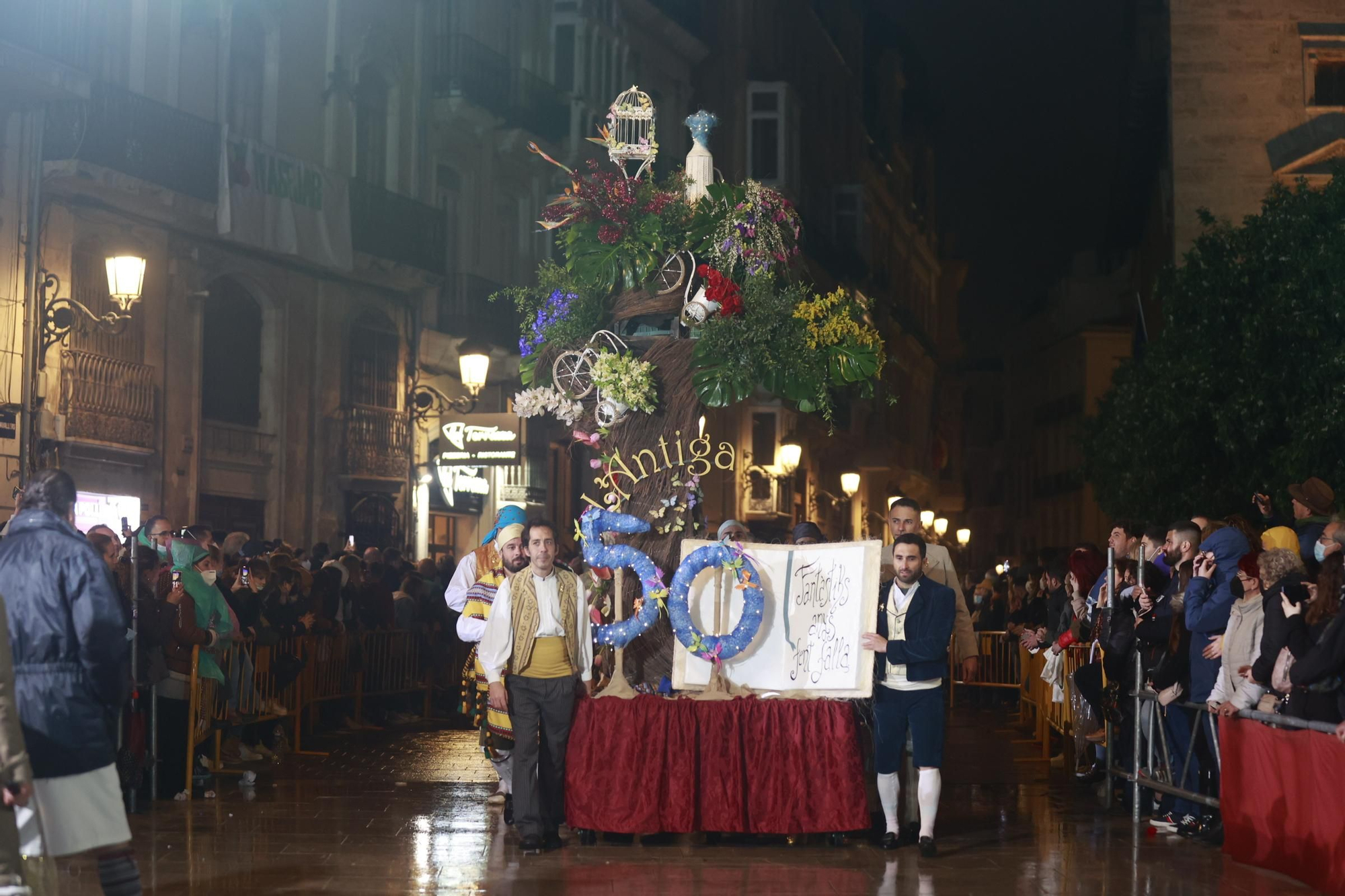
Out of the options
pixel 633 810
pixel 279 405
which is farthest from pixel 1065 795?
pixel 279 405

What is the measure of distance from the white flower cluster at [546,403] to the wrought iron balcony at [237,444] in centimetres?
1328

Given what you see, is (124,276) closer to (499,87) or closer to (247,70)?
(247,70)

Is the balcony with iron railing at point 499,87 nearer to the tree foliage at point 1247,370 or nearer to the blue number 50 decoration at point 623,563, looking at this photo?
the tree foliage at point 1247,370

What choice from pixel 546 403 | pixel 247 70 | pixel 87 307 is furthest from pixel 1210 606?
pixel 247 70

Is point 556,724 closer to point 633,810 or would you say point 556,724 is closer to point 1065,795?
point 633,810

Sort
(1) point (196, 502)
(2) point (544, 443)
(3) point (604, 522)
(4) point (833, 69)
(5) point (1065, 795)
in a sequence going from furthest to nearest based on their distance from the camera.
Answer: (4) point (833, 69) < (2) point (544, 443) < (1) point (196, 502) < (5) point (1065, 795) < (3) point (604, 522)

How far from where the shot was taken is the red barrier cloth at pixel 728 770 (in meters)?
11.2

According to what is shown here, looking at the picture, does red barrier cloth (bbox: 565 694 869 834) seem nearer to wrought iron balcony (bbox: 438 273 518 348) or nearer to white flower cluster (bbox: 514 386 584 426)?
white flower cluster (bbox: 514 386 584 426)

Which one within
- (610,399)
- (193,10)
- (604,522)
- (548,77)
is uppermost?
(548,77)

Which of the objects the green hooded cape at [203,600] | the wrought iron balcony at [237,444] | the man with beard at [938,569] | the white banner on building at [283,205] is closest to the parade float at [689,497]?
the man with beard at [938,569]

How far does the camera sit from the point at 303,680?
17922mm

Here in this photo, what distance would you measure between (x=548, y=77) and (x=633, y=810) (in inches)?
1029

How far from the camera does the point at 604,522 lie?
1196 cm

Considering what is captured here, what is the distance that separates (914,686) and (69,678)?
5.34 m
